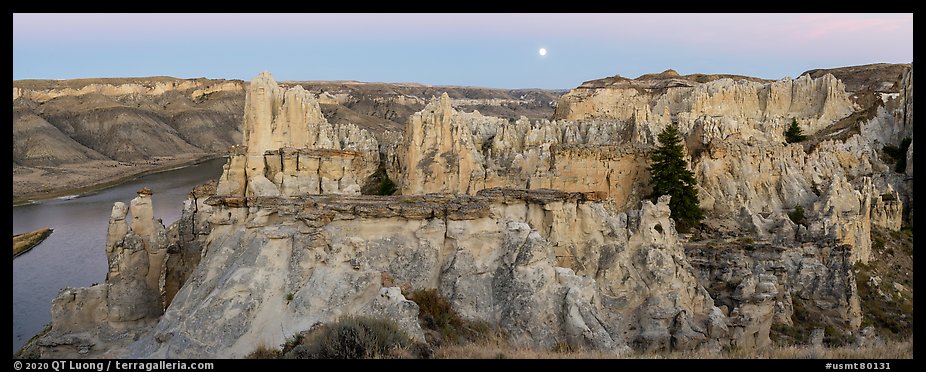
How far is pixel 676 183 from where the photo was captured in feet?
67.4

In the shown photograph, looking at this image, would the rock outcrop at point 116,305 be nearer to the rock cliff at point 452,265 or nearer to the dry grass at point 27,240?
the rock cliff at point 452,265

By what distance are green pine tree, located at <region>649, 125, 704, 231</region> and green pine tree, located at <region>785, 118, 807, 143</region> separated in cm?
1749

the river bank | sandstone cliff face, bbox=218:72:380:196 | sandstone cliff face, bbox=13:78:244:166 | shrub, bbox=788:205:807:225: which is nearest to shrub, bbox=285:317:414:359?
sandstone cliff face, bbox=218:72:380:196

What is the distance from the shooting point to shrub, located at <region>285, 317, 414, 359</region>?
6617 mm

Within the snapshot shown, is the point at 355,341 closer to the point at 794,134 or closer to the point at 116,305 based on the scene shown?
the point at 116,305

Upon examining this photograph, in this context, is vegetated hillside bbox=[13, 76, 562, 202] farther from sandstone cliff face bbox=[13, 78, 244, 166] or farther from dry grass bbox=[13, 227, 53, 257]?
dry grass bbox=[13, 227, 53, 257]

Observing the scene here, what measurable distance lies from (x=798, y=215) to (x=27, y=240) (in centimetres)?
3811

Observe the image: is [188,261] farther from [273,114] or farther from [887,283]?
[887,283]

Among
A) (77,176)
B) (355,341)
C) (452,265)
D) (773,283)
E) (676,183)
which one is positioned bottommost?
(77,176)

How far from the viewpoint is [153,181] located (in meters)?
62.9

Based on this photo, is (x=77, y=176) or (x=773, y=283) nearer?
(x=773, y=283)

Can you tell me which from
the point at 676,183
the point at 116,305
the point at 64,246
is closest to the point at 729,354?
the point at 116,305

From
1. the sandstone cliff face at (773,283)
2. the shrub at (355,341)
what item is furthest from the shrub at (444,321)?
the sandstone cliff face at (773,283)

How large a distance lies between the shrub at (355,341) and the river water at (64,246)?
17.8m
